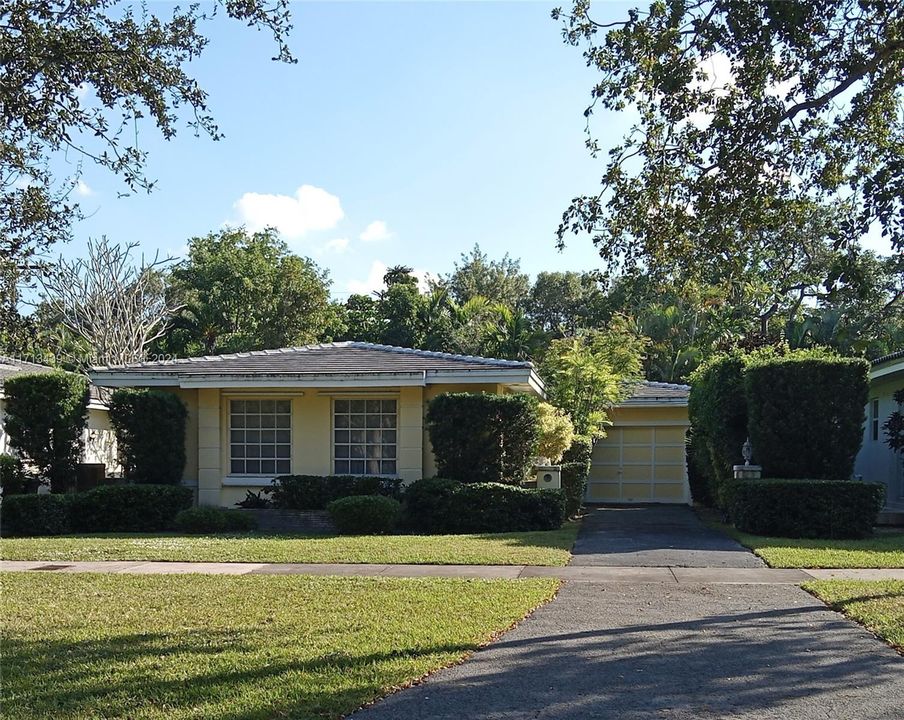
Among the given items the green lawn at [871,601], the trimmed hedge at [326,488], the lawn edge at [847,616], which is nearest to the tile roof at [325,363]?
the trimmed hedge at [326,488]

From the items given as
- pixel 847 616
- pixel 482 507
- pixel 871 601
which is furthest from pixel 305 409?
pixel 847 616

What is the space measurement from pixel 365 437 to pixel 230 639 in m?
11.9

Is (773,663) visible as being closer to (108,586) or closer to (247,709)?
(247,709)

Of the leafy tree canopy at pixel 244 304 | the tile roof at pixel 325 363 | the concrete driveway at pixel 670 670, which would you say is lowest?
the concrete driveway at pixel 670 670

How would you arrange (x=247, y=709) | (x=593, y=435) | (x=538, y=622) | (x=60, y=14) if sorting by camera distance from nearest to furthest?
(x=247, y=709) < (x=538, y=622) < (x=60, y=14) < (x=593, y=435)

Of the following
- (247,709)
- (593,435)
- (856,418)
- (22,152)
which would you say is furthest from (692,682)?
(593,435)

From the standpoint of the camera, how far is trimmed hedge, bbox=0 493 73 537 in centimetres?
1678

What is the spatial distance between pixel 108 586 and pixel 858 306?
9.39 m

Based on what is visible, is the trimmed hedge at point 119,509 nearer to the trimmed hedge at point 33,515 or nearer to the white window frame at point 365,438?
the trimmed hedge at point 33,515

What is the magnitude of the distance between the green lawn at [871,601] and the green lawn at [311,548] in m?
3.47

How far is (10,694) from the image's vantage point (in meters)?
6.14

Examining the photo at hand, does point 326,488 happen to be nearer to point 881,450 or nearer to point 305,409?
point 305,409

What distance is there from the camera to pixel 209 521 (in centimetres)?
1695

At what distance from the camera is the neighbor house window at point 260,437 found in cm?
1995
